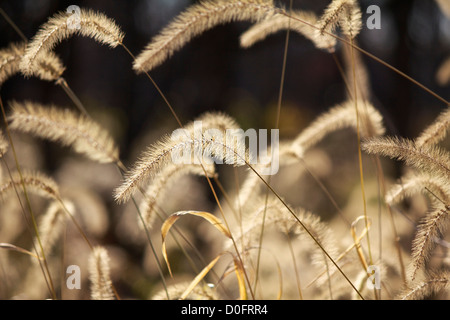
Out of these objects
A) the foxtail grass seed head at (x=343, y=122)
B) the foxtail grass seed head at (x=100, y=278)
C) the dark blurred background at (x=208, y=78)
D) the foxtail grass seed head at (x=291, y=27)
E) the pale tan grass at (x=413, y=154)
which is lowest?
the foxtail grass seed head at (x=100, y=278)

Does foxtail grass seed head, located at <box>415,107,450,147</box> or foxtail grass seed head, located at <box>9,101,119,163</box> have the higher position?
foxtail grass seed head, located at <box>9,101,119,163</box>

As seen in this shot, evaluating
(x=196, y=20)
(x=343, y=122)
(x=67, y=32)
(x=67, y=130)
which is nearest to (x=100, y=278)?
(x=67, y=130)

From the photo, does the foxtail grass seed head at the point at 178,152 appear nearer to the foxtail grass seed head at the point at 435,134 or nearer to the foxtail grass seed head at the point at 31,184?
the foxtail grass seed head at the point at 31,184

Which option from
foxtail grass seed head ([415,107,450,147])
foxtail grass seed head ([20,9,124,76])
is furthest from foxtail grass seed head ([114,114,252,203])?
foxtail grass seed head ([415,107,450,147])

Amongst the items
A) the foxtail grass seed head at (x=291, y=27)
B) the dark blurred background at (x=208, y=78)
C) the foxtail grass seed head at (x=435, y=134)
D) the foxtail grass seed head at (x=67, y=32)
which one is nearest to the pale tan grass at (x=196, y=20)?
the foxtail grass seed head at (x=67, y=32)

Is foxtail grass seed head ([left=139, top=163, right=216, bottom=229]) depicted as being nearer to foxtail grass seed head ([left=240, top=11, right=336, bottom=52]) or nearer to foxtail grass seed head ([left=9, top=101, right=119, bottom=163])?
foxtail grass seed head ([left=9, top=101, right=119, bottom=163])

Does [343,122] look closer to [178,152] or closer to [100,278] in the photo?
[178,152]

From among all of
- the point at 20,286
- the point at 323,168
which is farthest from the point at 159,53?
the point at 323,168

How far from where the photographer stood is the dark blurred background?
5047 mm

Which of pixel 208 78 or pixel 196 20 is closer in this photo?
pixel 196 20

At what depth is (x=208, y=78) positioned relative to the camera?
6.33 metres

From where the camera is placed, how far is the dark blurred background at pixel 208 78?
16.6ft

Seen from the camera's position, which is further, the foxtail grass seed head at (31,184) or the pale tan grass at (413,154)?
the foxtail grass seed head at (31,184)
